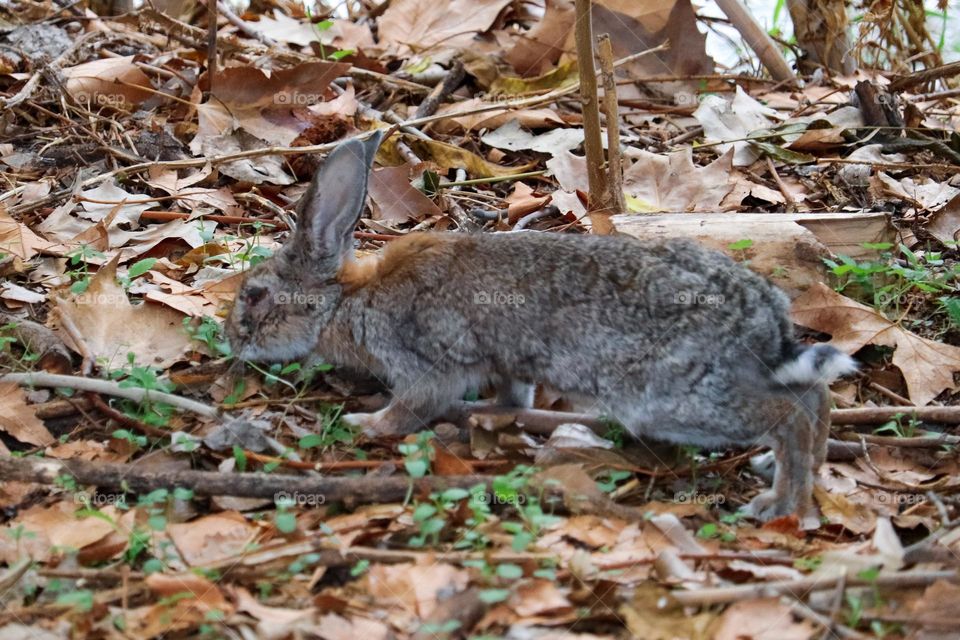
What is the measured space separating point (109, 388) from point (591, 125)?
125 inches

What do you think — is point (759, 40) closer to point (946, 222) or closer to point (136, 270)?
point (946, 222)

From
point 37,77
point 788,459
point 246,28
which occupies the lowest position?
point 788,459

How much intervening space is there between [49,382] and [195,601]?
2.05 metres

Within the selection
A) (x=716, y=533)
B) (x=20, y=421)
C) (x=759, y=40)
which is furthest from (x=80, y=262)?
(x=759, y=40)

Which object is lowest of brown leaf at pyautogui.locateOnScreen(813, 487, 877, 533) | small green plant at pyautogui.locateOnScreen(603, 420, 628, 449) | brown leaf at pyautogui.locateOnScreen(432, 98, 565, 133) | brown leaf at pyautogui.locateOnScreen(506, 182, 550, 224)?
small green plant at pyautogui.locateOnScreen(603, 420, 628, 449)

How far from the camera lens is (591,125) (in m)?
6.60

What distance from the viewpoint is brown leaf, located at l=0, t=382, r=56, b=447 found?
201 inches

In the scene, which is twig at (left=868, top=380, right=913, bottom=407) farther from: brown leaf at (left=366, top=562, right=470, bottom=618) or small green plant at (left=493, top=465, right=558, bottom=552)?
brown leaf at (left=366, top=562, right=470, bottom=618)

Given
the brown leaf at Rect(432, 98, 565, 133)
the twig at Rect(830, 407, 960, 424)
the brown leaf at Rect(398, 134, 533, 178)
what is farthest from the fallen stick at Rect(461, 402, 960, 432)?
the brown leaf at Rect(432, 98, 565, 133)

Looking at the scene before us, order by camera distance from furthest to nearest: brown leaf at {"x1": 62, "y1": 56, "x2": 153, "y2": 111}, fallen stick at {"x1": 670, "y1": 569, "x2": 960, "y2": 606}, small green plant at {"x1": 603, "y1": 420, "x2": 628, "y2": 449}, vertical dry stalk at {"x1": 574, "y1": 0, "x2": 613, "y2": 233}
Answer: brown leaf at {"x1": 62, "y1": 56, "x2": 153, "y2": 111} < vertical dry stalk at {"x1": 574, "y1": 0, "x2": 613, "y2": 233} < small green plant at {"x1": 603, "y1": 420, "x2": 628, "y2": 449} < fallen stick at {"x1": 670, "y1": 569, "x2": 960, "y2": 606}

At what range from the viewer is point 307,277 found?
587 cm

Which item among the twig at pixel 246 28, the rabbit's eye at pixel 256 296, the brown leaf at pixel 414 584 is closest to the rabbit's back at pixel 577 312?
the rabbit's eye at pixel 256 296

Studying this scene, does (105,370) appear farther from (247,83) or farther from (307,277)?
(247,83)

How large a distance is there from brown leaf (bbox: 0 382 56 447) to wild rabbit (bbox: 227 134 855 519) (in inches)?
43.8
